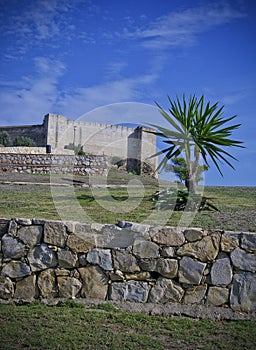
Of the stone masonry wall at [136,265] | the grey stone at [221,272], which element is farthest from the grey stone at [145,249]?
the grey stone at [221,272]

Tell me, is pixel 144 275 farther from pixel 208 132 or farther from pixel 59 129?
pixel 59 129

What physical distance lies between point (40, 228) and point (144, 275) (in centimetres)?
160

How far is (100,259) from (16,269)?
1.23m

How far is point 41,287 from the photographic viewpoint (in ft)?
18.8

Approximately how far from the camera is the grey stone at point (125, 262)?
5.57m

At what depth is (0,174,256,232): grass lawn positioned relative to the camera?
27.4ft

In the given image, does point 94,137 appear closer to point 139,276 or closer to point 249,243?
point 139,276

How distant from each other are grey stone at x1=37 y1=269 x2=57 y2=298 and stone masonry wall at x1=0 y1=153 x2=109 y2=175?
15.0m

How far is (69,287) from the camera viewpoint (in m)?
5.64

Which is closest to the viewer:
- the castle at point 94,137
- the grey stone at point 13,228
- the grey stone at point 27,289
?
the grey stone at point 27,289

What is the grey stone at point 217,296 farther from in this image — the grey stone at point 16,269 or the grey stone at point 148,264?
the grey stone at point 16,269

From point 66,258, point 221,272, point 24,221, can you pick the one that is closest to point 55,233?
point 66,258

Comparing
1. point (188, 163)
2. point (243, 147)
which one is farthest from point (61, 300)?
point (243, 147)

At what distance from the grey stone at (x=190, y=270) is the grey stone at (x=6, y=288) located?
2.39 meters
